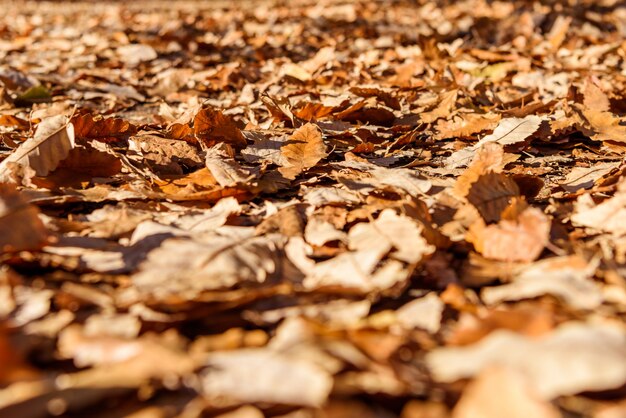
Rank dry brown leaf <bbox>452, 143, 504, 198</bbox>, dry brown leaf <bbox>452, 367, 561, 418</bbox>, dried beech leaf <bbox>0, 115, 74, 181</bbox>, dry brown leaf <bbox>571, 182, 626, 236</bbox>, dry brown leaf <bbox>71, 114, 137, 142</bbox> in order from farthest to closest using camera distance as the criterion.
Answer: dry brown leaf <bbox>71, 114, 137, 142</bbox> → dried beech leaf <bbox>0, 115, 74, 181</bbox> → dry brown leaf <bbox>452, 143, 504, 198</bbox> → dry brown leaf <bbox>571, 182, 626, 236</bbox> → dry brown leaf <bbox>452, 367, 561, 418</bbox>

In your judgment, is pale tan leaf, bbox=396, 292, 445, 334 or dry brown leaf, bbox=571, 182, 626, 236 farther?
dry brown leaf, bbox=571, 182, 626, 236

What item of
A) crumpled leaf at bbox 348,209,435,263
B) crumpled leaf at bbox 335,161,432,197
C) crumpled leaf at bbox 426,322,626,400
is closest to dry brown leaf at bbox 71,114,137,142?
crumpled leaf at bbox 335,161,432,197

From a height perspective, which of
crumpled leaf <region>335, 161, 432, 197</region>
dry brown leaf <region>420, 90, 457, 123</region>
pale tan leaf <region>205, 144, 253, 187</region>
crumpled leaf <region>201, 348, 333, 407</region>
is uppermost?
crumpled leaf <region>201, 348, 333, 407</region>

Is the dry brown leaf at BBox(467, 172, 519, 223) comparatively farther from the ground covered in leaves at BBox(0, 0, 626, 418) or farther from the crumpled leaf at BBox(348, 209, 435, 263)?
the crumpled leaf at BBox(348, 209, 435, 263)

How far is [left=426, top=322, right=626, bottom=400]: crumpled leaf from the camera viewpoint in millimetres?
666

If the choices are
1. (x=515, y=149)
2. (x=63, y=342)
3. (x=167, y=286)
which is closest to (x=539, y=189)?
(x=515, y=149)

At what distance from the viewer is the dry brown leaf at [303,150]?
1486mm

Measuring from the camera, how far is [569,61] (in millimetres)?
2939

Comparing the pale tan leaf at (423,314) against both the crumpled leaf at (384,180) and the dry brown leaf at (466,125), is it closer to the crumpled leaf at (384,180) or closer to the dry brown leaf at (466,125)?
the crumpled leaf at (384,180)

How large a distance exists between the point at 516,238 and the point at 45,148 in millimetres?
1081

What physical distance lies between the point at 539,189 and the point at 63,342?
1.07m

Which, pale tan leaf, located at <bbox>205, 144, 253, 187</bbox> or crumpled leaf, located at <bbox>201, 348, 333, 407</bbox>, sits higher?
crumpled leaf, located at <bbox>201, 348, 333, 407</bbox>

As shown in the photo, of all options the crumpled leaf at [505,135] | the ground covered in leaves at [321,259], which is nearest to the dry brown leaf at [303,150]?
the ground covered in leaves at [321,259]

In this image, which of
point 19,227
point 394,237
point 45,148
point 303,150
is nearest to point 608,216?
point 394,237
